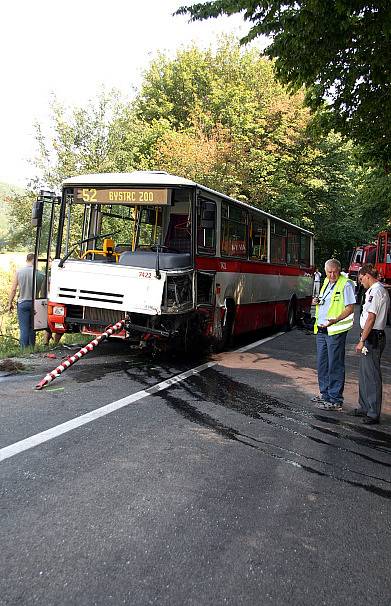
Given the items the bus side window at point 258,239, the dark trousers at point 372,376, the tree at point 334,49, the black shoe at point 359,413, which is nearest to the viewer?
the dark trousers at point 372,376

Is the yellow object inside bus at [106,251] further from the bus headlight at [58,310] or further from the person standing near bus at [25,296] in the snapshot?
the person standing near bus at [25,296]

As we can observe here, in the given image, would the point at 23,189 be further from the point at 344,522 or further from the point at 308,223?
the point at 344,522

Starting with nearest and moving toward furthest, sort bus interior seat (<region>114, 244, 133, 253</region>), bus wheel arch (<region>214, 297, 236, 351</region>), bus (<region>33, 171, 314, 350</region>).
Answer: bus (<region>33, 171, 314, 350</region>), bus interior seat (<region>114, 244, 133, 253</region>), bus wheel arch (<region>214, 297, 236, 351</region>)

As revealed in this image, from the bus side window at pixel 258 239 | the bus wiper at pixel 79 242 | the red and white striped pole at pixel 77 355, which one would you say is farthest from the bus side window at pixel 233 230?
the red and white striped pole at pixel 77 355

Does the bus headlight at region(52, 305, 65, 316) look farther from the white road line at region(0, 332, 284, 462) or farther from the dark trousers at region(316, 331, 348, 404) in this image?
the dark trousers at region(316, 331, 348, 404)

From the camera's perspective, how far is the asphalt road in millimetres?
3045

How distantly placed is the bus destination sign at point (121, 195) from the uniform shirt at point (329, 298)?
10.8 feet

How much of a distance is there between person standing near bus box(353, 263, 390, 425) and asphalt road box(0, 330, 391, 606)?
0.26 meters

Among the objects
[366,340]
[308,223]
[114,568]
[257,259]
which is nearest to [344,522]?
[114,568]

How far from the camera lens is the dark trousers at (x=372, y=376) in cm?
693

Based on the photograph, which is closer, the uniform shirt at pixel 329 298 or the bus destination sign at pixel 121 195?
the uniform shirt at pixel 329 298

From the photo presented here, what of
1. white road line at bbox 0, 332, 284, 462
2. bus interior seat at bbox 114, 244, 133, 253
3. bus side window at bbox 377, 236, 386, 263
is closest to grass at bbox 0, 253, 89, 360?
bus interior seat at bbox 114, 244, 133, 253

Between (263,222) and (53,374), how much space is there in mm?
7861

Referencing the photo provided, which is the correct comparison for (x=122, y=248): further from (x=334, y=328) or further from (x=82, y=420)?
(x=82, y=420)
